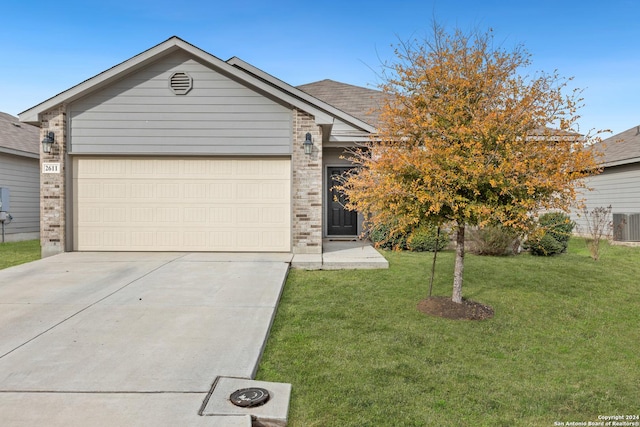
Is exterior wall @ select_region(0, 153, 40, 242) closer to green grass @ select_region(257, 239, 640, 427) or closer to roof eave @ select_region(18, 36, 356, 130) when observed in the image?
roof eave @ select_region(18, 36, 356, 130)

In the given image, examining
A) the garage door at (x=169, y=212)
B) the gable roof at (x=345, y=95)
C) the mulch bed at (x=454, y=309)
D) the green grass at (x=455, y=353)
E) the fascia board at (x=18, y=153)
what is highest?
the gable roof at (x=345, y=95)

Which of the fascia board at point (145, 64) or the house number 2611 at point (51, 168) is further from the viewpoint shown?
the house number 2611 at point (51, 168)

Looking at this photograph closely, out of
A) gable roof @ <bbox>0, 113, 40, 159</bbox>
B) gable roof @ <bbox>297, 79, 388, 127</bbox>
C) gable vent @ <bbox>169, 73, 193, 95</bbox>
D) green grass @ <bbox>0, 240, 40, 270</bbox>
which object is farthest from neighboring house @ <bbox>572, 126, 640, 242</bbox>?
gable roof @ <bbox>0, 113, 40, 159</bbox>

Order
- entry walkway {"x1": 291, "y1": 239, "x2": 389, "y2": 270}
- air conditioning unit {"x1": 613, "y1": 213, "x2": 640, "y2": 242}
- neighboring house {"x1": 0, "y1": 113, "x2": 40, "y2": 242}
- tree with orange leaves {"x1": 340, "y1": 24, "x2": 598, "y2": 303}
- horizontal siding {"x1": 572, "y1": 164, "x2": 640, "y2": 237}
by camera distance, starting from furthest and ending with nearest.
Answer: horizontal siding {"x1": 572, "y1": 164, "x2": 640, "y2": 237}
air conditioning unit {"x1": 613, "y1": 213, "x2": 640, "y2": 242}
neighboring house {"x1": 0, "y1": 113, "x2": 40, "y2": 242}
entry walkway {"x1": 291, "y1": 239, "x2": 389, "y2": 270}
tree with orange leaves {"x1": 340, "y1": 24, "x2": 598, "y2": 303}

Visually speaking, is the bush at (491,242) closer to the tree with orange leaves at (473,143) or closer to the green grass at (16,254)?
the tree with orange leaves at (473,143)

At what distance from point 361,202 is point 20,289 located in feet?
17.0

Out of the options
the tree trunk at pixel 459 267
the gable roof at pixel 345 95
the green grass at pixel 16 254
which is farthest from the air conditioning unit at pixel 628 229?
the green grass at pixel 16 254

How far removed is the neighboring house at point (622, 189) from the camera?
44.1 feet

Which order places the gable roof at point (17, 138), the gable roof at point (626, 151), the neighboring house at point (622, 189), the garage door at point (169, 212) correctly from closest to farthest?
the garage door at point (169, 212), the gable roof at point (17, 138), the neighboring house at point (622, 189), the gable roof at point (626, 151)

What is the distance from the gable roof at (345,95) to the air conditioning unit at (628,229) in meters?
9.11

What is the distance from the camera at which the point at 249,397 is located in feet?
9.44

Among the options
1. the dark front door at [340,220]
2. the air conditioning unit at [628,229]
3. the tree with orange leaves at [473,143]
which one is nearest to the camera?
the tree with orange leaves at [473,143]

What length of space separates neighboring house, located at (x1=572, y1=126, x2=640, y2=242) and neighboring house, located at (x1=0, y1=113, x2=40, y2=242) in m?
18.4

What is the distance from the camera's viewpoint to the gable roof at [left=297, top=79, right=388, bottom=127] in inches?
544
